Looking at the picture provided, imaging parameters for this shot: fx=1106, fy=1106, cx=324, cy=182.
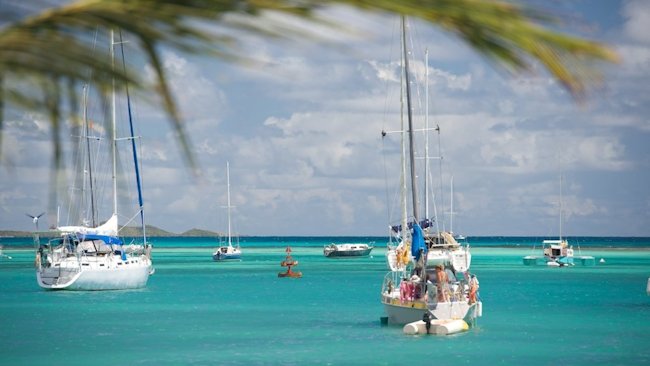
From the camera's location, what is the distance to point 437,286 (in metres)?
37.1

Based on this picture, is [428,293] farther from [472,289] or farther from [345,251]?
[345,251]

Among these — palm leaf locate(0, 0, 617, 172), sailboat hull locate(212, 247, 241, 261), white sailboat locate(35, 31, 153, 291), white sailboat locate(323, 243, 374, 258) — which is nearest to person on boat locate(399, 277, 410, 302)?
white sailboat locate(35, 31, 153, 291)

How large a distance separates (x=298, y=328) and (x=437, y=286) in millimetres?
9867

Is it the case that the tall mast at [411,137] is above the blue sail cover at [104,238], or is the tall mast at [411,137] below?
above

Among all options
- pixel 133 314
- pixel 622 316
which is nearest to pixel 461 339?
pixel 622 316

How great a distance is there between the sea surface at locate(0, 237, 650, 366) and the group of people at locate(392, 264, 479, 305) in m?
1.40

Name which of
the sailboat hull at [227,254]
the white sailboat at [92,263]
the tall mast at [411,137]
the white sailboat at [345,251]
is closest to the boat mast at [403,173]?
the tall mast at [411,137]

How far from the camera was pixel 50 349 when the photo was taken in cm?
3812

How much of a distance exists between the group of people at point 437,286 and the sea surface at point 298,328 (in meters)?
1.40

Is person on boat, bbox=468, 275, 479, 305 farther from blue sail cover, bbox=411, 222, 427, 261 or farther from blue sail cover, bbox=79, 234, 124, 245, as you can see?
blue sail cover, bbox=79, 234, 124, 245

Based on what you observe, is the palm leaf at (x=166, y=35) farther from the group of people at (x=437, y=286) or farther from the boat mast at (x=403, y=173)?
the boat mast at (x=403, y=173)

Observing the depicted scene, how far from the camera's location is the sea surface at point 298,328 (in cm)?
3409

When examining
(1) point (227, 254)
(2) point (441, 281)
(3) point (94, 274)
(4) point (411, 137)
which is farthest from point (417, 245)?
(1) point (227, 254)

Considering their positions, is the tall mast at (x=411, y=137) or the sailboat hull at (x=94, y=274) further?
the sailboat hull at (x=94, y=274)
